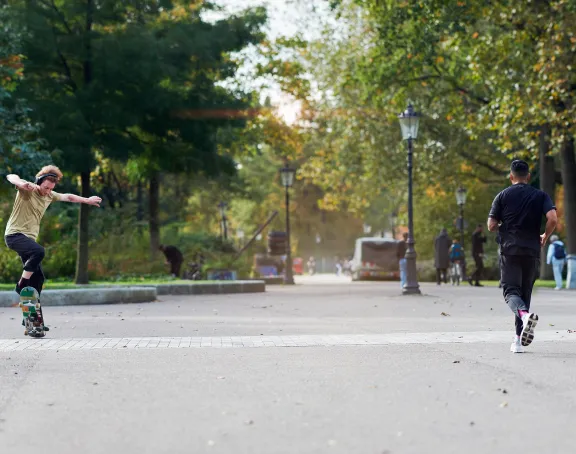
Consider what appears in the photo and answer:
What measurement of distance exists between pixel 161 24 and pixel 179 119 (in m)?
2.60

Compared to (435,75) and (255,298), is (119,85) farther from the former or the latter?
(435,75)

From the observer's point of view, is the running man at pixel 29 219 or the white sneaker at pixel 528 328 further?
the running man at pixel 29 219

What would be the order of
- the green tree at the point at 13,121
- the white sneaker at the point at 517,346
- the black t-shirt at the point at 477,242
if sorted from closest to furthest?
the white sneaker at the point at 517,346 → the green tree at the point at 13,121 → the black t-shirt at the point at 477,242

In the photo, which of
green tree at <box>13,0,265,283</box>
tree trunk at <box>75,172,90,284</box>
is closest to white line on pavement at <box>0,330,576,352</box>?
tree trunk at <box>75,172,90,284</box>

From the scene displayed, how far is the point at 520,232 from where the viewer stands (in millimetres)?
9828

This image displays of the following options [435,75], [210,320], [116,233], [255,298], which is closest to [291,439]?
[210,320]

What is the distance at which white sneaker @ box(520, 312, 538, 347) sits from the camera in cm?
926

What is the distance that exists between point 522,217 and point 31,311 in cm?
531

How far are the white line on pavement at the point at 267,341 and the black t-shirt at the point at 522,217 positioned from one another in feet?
4.63

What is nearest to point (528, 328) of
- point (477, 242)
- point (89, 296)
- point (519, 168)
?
point (519, 168)

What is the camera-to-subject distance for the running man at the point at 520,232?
979 cm

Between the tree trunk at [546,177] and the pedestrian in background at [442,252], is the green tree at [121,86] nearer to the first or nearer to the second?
the pedestrian in background at [442,252]

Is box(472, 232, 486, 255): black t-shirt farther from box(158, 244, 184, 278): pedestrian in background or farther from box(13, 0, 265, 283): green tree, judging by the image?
box(158, 244, 184, 278): pedestrian in background

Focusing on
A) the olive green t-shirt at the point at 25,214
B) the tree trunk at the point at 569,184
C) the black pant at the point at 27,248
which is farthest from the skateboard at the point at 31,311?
the tree trunk at the point at 569,184
